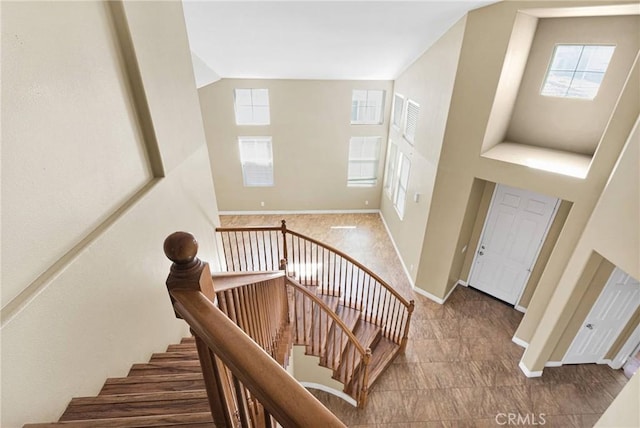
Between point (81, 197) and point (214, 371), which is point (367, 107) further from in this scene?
point (214, 371)

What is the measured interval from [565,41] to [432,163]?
7.06 feet

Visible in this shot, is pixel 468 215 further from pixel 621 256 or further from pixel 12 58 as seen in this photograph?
pixel 12 58

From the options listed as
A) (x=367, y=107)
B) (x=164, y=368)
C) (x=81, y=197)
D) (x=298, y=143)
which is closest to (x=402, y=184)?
(x=367, y=107)

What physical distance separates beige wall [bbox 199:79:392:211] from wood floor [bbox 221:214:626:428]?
4.12 meters

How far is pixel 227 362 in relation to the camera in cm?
73

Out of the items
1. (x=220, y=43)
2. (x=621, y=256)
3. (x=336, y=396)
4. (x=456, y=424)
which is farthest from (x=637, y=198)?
(x=220, y=43)

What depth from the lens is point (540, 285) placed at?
162 inches

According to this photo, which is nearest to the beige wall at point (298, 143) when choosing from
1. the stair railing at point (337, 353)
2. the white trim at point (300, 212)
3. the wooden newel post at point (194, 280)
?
the white trim at point (300, 212)

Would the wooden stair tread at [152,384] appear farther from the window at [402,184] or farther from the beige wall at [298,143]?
the beige wall at [298,143]

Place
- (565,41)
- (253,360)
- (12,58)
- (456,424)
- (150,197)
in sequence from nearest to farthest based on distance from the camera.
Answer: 1. (253,360)
2. (12,58)
3. (150,197)
4. (456,424)
5. (565,41)

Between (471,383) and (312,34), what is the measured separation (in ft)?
17.8

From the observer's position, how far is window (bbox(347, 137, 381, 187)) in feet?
26.4

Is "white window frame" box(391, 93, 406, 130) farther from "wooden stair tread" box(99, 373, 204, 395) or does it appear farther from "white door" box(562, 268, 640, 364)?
"wooden stair tread" box(99, 373, 204, 395)

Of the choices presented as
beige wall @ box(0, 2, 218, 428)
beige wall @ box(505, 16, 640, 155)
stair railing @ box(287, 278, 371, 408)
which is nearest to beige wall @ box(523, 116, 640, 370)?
beige wall @ box(505, 16, 640, 155)
